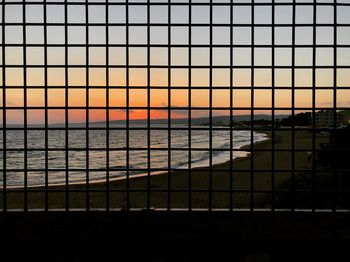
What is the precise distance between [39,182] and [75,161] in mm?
9734

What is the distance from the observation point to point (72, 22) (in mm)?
5422

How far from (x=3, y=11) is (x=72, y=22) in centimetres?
84

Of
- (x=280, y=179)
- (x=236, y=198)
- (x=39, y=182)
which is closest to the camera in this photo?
(x=236, y=198)
